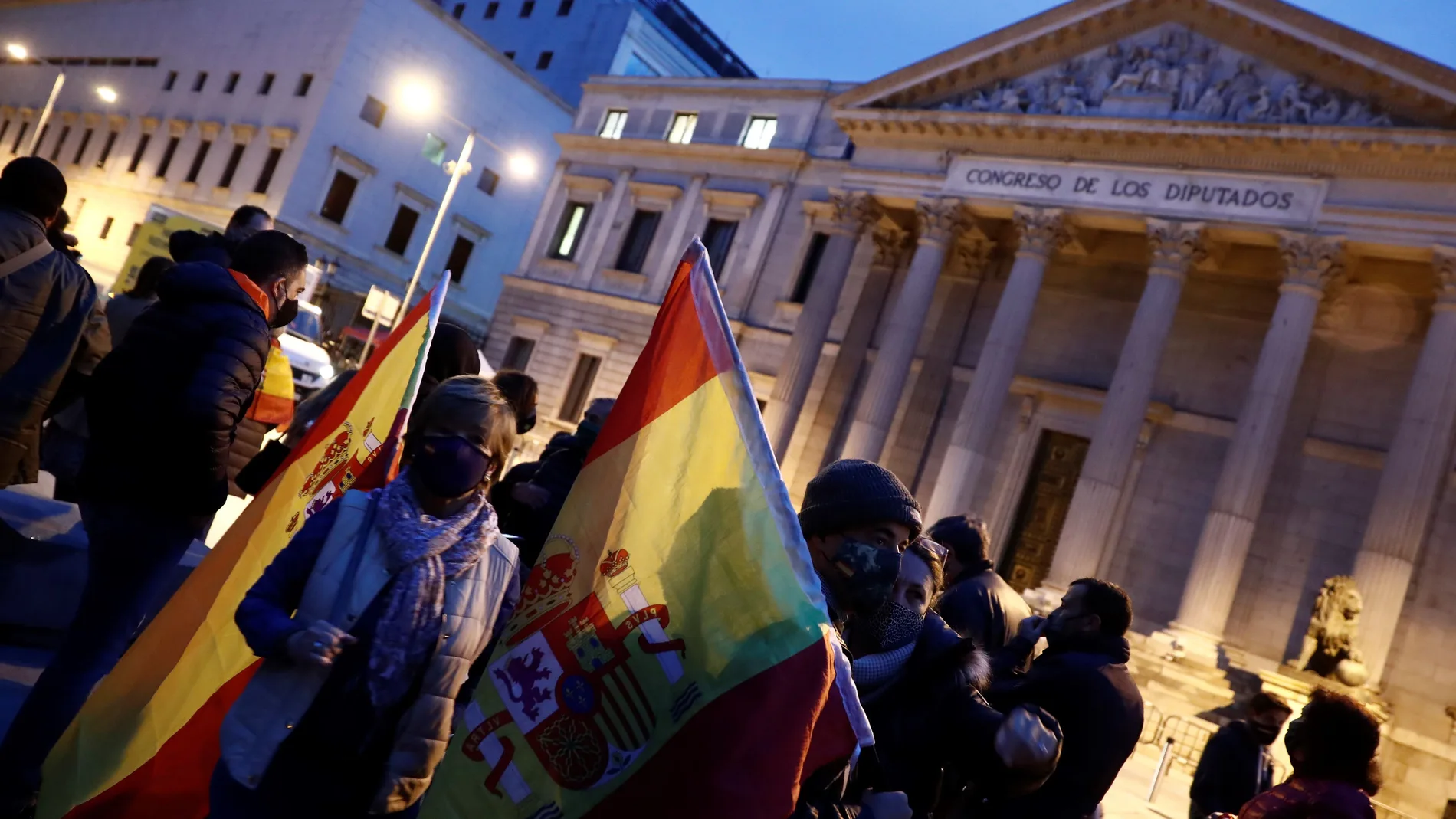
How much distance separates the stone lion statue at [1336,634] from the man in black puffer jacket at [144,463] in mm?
15730

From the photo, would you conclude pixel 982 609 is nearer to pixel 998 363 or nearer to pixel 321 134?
pixel 998 363

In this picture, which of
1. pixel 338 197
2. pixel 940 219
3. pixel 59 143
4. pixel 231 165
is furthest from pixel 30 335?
pixel 59 143

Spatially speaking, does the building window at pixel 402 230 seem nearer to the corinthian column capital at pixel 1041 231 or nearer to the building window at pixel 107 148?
the building window at pixel 107 148

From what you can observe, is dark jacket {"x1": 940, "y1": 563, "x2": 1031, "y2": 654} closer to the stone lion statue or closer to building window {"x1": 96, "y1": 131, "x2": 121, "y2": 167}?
the stone lion statue

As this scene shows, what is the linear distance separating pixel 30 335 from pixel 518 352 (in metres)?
27.0

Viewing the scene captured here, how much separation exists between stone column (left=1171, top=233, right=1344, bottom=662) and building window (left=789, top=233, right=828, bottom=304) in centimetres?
1124

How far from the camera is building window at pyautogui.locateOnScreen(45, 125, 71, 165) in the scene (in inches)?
1793

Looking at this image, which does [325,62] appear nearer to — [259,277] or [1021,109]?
[1021,109]

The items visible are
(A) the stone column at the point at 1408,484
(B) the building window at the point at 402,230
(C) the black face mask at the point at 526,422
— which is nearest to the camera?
(C) the black face mask at the point at 526,422

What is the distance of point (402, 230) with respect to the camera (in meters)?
37.0

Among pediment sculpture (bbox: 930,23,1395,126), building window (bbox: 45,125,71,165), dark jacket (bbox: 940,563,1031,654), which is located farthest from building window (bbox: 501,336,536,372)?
building window (bbox: 45,125,71,165)

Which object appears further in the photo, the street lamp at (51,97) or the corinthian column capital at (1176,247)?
the street lamp at (51,97)

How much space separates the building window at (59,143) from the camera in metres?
45.5

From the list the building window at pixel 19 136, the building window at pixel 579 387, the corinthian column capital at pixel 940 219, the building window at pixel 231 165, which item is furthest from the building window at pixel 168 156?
the corinthian column capital at pixel 940 219
